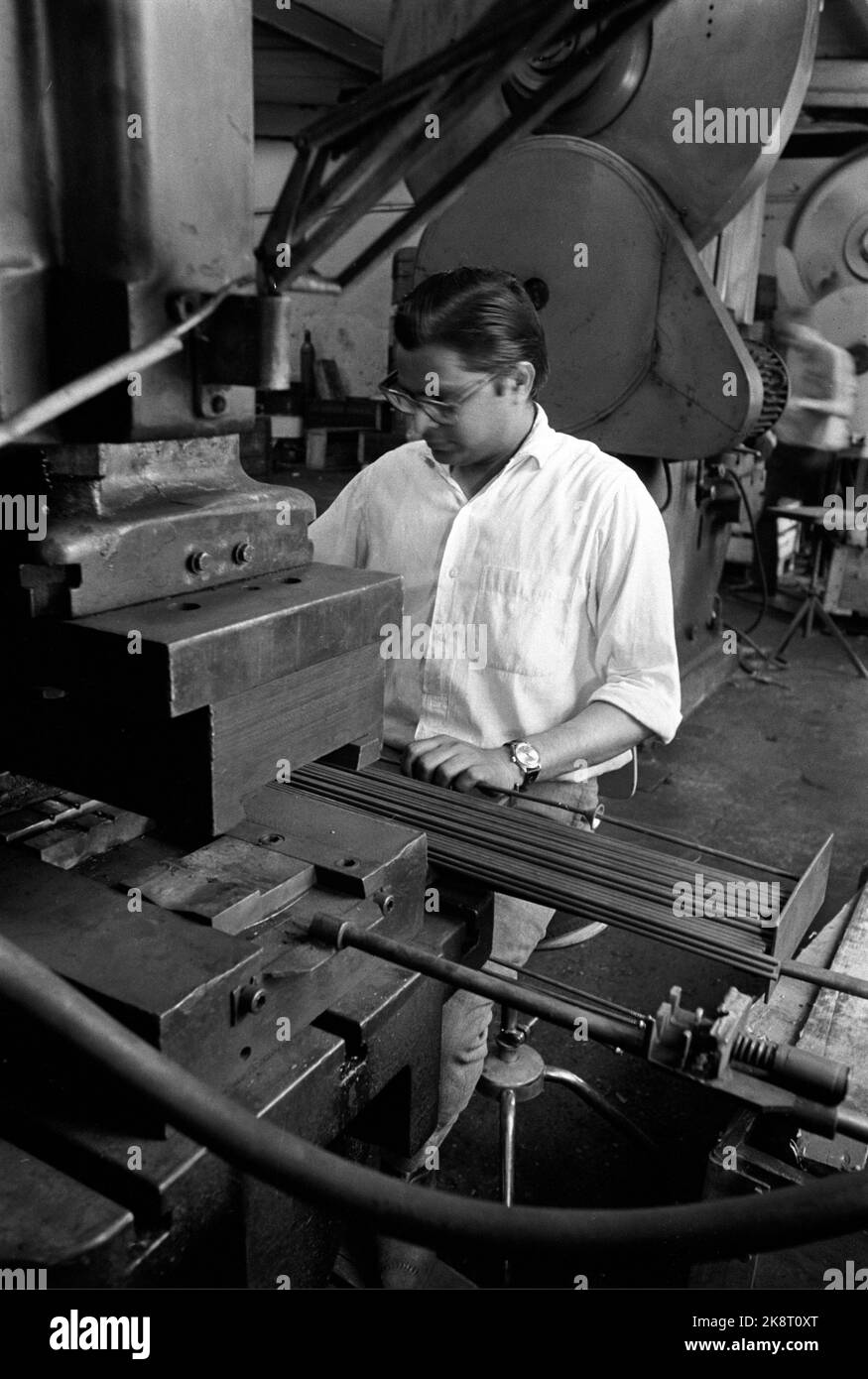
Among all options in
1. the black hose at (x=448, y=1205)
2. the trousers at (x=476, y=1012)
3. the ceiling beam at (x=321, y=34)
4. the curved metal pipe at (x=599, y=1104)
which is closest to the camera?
the black hose at (x=448, y=1205)

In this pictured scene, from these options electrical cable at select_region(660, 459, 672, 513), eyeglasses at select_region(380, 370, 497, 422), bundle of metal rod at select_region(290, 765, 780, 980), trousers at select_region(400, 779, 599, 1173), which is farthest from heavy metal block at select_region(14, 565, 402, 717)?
electrical cable at select_region(660, 459, 672, 513)

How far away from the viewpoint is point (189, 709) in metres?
0.68

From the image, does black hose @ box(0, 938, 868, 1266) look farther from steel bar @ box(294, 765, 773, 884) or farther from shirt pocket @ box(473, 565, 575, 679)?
shirt pocket @ box(473, 565, 575, 679)

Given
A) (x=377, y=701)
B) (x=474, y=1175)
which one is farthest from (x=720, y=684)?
(x=377, y=701)

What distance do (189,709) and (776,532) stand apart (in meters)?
5.03

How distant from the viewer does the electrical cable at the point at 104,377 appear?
57 centimetres

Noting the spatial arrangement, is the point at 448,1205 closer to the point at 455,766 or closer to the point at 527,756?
the point at 455,766

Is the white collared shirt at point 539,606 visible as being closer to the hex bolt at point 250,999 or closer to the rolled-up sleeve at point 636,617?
the rolled-up sleeve at point 636,617

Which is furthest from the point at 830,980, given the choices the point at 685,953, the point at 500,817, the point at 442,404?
the point at 685,953

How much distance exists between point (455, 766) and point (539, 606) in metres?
0.42

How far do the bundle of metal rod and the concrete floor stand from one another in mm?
182

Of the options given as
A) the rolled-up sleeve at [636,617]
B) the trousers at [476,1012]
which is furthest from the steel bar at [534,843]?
the rolled-up sleeve at [636,617]

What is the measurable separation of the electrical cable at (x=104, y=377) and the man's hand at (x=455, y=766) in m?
0.85

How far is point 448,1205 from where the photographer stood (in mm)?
551
